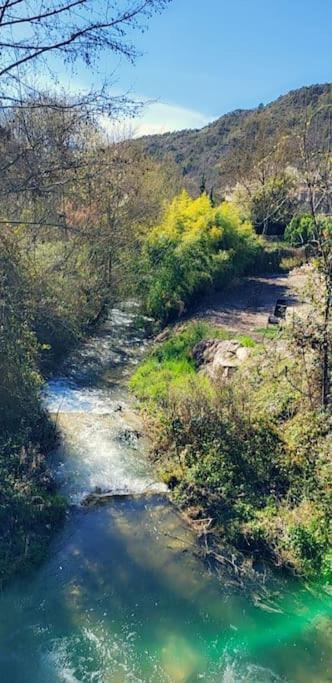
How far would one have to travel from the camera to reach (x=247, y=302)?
16.5 metres

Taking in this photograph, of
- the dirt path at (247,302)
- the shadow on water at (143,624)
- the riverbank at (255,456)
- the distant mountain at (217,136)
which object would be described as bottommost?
the shadow on water at (143,624)

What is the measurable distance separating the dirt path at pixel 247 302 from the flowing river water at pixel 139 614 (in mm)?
7366

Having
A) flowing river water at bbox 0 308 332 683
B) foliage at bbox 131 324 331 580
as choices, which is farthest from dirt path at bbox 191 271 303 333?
flowing river water at bbox 0 308 332 683

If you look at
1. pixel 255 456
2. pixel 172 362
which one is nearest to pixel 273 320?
pixel 172 362

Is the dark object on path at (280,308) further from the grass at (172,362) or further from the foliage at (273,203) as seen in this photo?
the foliage at (273,203)

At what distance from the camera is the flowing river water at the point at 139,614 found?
4.74 m

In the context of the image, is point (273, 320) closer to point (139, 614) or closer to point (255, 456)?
point (255, 456)

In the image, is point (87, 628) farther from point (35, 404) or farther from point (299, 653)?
point (35, 404)

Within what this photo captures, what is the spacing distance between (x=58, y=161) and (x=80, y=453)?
187 inches

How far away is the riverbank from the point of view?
6441mm

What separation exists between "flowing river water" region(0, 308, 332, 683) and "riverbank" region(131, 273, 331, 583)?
442 millimetres

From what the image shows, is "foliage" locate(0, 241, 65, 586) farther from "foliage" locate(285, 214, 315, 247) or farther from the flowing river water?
"foliage" locate(285, 214, 315, 247)

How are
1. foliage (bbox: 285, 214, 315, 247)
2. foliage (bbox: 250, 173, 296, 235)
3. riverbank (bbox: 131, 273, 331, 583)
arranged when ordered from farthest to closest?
foliage (bbox: 250, 173, 296, 235) → foliage (bbox: 285, 214, 315, 247) → riverbank (bbox: 131, 273, 331, 583)

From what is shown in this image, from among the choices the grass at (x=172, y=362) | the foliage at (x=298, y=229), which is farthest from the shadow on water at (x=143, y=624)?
the foliage at (x=298, y=229)
